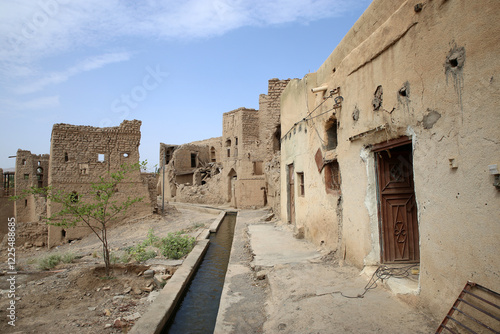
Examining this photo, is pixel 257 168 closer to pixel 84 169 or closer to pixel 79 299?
pixel 84 169

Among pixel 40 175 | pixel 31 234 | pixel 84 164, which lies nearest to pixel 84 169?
pixel 84 164

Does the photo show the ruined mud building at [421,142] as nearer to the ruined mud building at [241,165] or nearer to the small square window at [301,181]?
the small square window at [301,181]

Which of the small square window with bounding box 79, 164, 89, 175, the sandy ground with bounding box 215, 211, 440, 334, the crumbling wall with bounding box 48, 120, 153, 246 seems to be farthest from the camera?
the small square window with bounding box 79, 164, 89, 175

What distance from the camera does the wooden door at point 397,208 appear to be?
4961 mm

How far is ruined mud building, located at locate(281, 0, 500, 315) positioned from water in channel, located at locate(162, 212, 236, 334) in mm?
2638

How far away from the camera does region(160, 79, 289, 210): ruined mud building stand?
1973 cm

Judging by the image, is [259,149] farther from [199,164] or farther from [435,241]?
[435,241]

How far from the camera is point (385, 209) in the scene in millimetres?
5008

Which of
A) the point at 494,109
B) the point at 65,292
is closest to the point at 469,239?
the point at 494,109

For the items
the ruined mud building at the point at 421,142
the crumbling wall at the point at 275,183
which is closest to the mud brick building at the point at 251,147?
the crumbling wall at the point at 275,183

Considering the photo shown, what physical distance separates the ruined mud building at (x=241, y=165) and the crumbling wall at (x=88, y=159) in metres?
7.05

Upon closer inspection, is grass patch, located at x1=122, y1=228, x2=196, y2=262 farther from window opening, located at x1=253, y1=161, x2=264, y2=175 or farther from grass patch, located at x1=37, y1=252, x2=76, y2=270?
window opening, located at x1=253, y1=161, x2=264, y2=175

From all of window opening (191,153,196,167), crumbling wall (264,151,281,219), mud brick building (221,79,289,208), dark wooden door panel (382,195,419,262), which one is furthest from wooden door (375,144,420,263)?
window opening (191,153,196,167)

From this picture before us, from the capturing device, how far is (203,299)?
5805 millimetres
